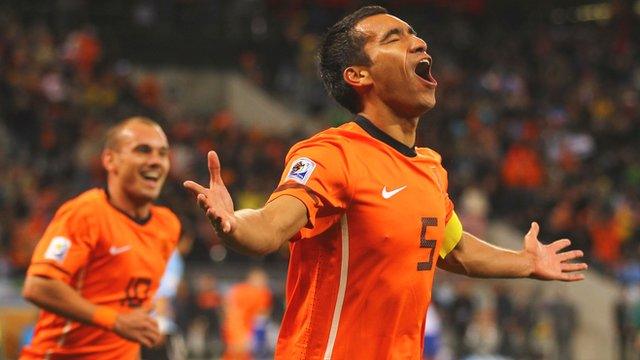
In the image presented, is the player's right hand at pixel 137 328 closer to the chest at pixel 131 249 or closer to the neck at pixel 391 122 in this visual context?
the chest at pixel 131 249

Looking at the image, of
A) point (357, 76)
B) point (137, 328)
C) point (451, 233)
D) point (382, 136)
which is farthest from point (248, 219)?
point (137, 328)

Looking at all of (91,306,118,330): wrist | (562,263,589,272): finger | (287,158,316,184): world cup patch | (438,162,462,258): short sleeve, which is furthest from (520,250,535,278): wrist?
(91,306,118,330): wrist

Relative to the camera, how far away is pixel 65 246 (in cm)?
543

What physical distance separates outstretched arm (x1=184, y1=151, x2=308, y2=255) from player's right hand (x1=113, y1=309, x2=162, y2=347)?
208 cm

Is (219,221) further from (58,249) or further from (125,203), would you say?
(125,203)

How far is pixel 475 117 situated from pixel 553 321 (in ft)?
19.7

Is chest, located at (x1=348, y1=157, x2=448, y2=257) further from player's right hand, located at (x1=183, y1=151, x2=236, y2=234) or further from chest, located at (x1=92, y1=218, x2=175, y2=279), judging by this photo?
chest, located at (x1=92, y1=218, x2=175, y2=279)

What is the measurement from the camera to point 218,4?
A: 74.0 feet

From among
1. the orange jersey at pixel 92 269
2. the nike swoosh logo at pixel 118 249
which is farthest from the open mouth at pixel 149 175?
the nike swoosh logo at pixel 118 249

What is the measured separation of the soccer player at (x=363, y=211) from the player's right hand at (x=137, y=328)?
1.65m

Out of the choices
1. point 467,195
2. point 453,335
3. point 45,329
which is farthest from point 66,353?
point 467,195

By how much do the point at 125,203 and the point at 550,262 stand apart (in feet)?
8.65

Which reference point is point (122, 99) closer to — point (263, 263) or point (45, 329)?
point (263, 263)

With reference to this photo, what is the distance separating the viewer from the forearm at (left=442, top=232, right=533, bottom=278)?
446 cm
